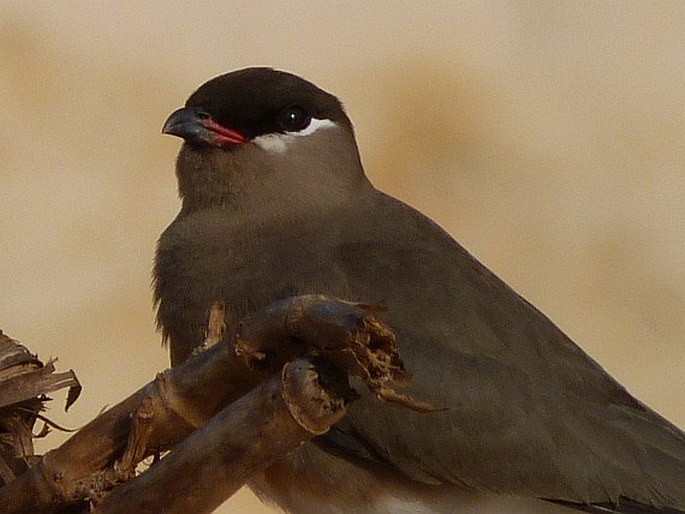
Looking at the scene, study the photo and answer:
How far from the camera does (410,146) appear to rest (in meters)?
2.39

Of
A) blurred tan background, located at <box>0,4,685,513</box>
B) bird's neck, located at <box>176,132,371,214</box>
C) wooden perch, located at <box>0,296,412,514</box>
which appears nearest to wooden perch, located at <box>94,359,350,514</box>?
wooden perch, located at <box>0,296,412,514</box>

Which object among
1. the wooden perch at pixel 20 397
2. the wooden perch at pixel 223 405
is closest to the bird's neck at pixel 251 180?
the wooden perch at pixel 20 397

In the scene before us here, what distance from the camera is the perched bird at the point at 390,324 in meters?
1.48

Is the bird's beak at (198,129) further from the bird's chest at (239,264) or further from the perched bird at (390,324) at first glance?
the bird's chest at (239,264)

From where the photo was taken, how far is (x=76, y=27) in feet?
7.75

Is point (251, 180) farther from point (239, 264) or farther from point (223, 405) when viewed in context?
point (223, 405)

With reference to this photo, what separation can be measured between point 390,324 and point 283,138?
31cm

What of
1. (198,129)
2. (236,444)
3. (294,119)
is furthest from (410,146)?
(236,444)

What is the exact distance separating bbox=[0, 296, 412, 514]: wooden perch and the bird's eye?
648 millimetres

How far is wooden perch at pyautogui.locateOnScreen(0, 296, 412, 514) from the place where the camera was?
0.97 metres

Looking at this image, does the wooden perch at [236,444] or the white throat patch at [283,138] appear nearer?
the wooden perch at [236,444]

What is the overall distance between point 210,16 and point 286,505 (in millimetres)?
1150

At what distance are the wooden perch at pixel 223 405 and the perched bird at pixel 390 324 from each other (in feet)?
1.18

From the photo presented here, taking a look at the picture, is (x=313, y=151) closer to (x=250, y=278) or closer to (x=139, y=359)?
(x=250, y=278)
